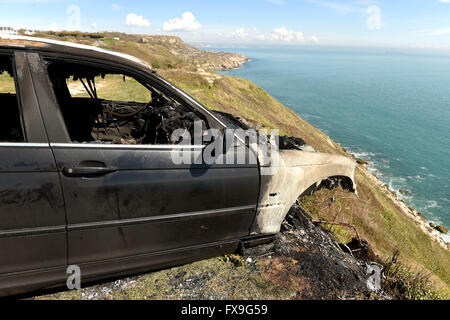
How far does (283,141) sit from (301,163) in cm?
67

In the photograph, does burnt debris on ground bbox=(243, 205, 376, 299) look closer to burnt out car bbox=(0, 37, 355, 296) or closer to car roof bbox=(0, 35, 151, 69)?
burnt out car bbox=(0, 37, 355, 296)

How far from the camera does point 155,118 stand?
3.46m

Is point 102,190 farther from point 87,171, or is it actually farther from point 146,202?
point 146,202

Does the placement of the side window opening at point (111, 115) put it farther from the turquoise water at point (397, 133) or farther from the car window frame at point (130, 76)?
Answer: the turquoise water at point (397, 133)

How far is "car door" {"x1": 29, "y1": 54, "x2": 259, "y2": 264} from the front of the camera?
2035mm

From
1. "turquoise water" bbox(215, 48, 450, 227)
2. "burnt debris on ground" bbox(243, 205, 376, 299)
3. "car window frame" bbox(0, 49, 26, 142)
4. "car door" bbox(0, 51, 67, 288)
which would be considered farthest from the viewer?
"turquoise water" bbox(215, 48, 450, 227)

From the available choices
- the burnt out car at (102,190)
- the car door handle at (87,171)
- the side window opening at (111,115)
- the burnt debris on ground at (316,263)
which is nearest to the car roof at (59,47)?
the burnt out car at (102,190)

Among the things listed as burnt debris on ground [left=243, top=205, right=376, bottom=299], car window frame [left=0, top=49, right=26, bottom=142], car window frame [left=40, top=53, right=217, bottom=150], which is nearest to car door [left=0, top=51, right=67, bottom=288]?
car window frame [left=0, top=49, right=26, bottom=142]

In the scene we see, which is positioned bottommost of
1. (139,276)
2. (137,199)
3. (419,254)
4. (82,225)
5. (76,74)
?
(419,254)

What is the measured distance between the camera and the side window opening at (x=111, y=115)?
2.88m

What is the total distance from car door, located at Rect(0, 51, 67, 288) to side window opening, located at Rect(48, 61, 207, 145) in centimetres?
66

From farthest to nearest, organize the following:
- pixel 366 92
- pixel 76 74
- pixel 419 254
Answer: pixel 366 92 < pixel 419 254 < pixel 76 74
